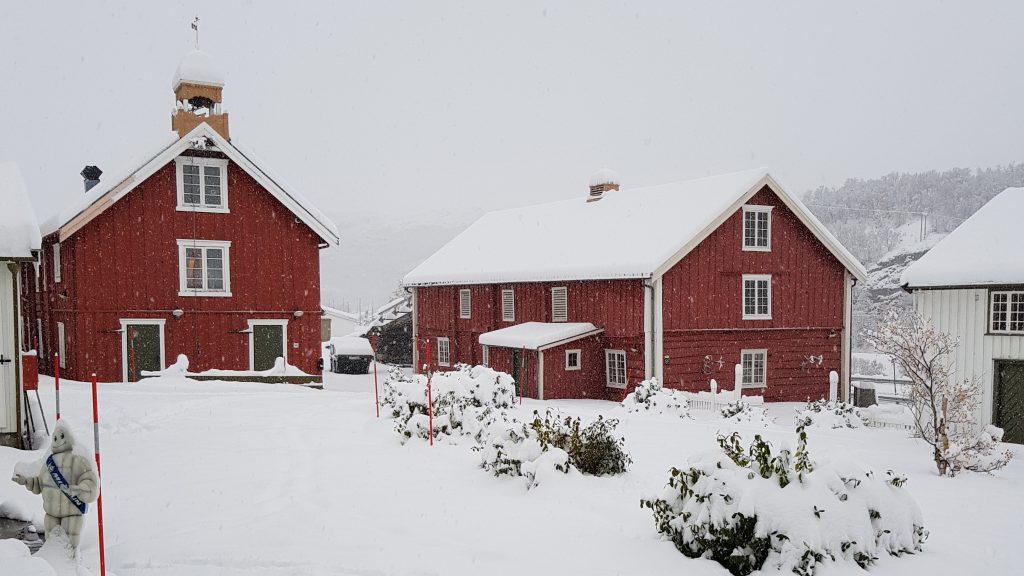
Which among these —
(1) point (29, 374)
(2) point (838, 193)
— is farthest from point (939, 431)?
(2) point (838, 193)

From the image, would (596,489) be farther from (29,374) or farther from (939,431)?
(29,374)

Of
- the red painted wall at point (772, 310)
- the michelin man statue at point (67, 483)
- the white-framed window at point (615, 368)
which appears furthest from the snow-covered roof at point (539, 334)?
the michelin man statue at point (67, 483)

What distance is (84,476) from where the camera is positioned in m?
Result: 6.68

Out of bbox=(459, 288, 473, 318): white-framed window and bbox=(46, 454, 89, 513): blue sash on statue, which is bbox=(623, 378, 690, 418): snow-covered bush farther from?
bbox=(46, 454, 89, 513): blue sash on statue

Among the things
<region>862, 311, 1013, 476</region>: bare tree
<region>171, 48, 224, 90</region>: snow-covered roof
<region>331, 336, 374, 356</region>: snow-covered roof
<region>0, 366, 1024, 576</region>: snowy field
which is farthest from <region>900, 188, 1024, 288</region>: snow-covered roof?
<region>331, 336, 374, 356</region>: snow-covered roof

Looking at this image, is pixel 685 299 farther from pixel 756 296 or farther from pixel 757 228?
pixel 757 228

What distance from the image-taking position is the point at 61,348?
872 inches

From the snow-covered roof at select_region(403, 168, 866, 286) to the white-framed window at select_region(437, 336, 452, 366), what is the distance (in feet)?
9.87

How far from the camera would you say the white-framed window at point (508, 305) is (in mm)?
29109

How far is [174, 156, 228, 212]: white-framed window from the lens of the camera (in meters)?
22.4

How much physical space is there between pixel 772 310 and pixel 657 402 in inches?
357

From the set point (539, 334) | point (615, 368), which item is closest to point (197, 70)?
point (539, 334)

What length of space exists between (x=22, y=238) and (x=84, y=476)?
7308 millimetres

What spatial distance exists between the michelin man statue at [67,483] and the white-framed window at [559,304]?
2101cm
